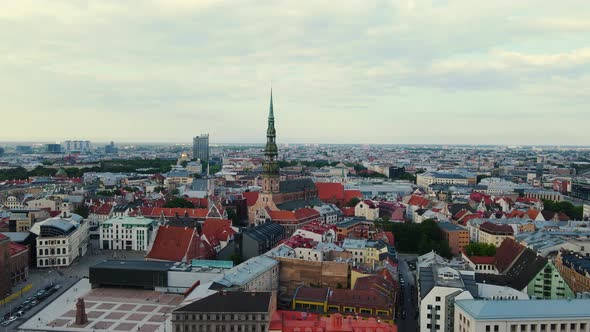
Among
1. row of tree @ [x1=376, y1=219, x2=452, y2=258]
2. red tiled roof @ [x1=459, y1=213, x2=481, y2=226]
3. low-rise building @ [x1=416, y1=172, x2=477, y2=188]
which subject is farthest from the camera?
low-rise building @ [x1=416, y1=172, x2=477, y2=188]

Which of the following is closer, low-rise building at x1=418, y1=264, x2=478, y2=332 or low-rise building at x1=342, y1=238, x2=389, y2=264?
low-rise building at x1=418, y1=264, x2=478, y2=332

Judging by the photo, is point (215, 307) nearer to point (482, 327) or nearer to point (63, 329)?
point (63, 329)

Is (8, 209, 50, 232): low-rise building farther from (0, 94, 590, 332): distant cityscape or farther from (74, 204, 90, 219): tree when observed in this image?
(74, 204, 90, 219): tree

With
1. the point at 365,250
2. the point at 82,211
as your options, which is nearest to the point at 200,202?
the point at 82,211

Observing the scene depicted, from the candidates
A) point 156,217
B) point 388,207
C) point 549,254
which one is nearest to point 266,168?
point 156,217

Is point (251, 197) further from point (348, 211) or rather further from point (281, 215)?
point (281, 215)

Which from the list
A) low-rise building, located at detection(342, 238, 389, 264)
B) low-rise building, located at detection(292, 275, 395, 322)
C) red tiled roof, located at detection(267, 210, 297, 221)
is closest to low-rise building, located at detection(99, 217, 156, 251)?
red tiled roof, located at detection(267, 210, 297, 221)

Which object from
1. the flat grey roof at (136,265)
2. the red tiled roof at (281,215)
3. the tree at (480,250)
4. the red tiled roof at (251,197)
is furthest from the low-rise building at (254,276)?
the red tiled roof at (251,197)
